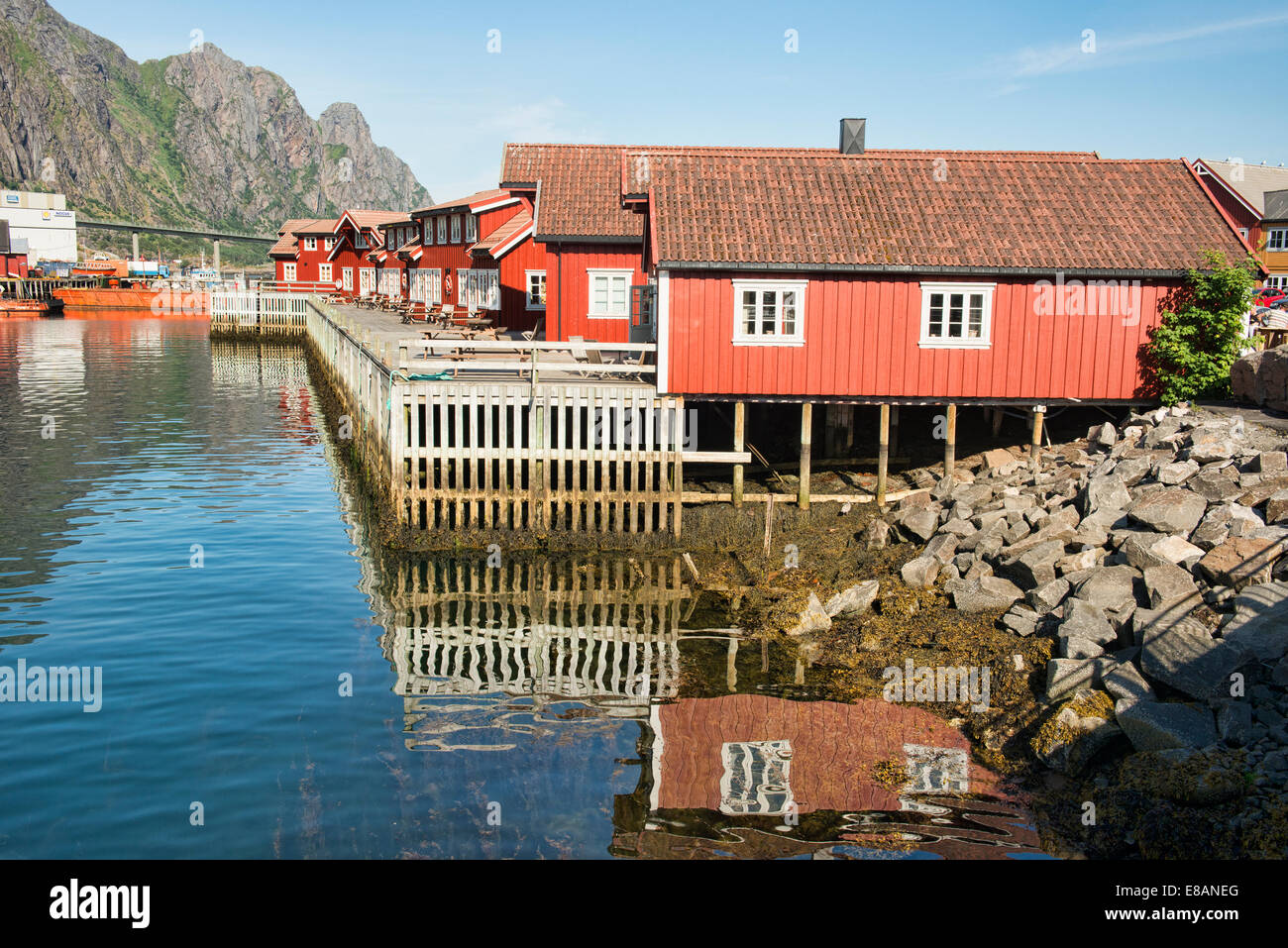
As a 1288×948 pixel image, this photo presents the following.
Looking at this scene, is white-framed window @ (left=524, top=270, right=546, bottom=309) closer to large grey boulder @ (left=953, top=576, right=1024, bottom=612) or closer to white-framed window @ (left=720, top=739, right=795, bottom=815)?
large grey boulder @ (left=953, top=576, right=1024, bottom=612)

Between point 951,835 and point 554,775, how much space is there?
14.1ft

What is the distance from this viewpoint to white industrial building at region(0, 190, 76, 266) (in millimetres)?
142000

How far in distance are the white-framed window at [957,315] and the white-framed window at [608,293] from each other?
1128cm

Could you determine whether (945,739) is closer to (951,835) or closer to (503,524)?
(951,835)

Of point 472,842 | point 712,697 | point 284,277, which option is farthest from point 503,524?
point 284,277

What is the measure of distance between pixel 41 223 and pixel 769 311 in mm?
154033

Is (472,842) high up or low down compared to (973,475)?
down

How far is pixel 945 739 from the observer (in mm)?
12602

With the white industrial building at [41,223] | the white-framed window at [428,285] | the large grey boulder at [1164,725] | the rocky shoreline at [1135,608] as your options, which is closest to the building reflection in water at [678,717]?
the rocky shoreline at [1135,608]

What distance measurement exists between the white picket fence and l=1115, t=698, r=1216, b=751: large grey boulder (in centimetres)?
6431

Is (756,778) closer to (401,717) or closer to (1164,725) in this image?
(1164,725)

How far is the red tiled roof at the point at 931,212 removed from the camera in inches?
840

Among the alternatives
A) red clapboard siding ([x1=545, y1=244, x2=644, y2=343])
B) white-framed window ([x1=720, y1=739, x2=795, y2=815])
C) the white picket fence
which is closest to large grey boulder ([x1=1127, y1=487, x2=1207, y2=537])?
white-framed window ([x1=720, y1=739, x2=795, y2=815])

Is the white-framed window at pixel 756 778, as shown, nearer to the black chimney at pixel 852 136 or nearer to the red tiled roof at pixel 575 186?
the black chimney at pixel 852 136
